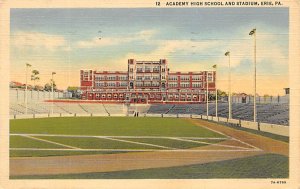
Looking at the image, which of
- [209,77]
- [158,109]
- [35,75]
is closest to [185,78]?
[209,77]

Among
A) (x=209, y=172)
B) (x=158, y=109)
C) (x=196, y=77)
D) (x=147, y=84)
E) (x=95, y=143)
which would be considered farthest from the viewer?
(x=158, y=109)

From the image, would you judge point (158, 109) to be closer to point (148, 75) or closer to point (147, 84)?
point (147, 84)

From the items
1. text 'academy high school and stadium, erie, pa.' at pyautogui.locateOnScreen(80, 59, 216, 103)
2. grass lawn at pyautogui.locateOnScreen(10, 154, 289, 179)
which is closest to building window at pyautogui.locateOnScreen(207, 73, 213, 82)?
text 'academy high school and stadium, erie, pa.' at pyautogui.locateOnScreen(80, 59, 216, 103)

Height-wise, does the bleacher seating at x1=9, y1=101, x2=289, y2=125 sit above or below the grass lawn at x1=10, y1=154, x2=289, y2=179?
above

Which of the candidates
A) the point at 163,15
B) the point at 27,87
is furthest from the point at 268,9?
the point at 27,87

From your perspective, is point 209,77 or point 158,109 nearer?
point 209,77

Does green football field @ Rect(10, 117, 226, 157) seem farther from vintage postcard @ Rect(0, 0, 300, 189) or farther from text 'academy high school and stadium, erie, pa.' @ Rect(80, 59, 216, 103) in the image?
text 'academy high school and stadium, erie, pa.' @ Rect(80, 59, 216, 103)
